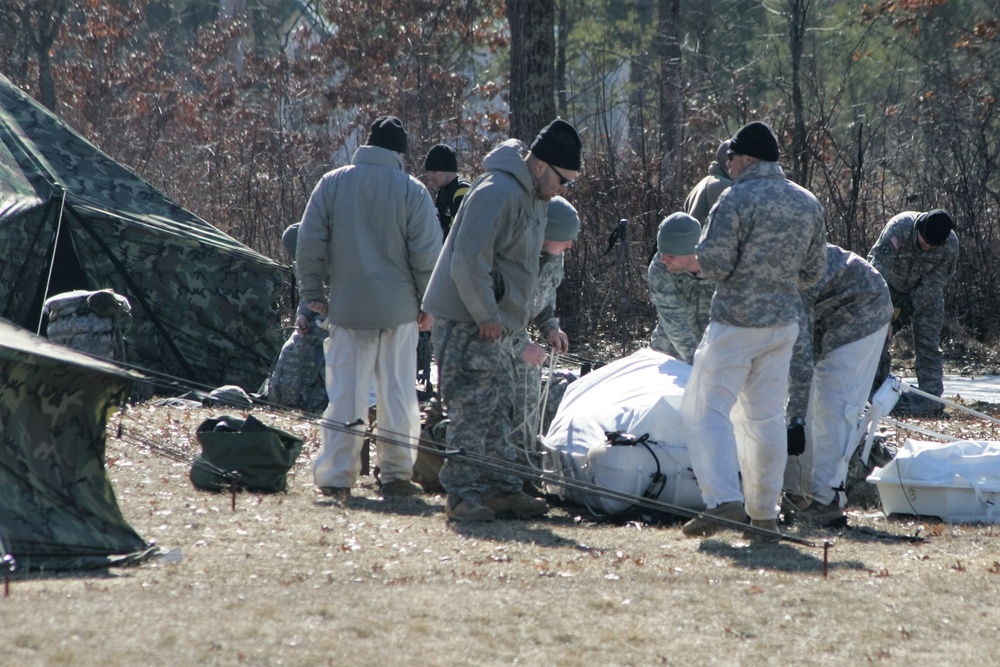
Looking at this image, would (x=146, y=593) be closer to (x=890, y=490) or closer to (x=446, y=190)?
(x=890, y=490)

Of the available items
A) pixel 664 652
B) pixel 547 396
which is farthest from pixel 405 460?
pixel 664 652

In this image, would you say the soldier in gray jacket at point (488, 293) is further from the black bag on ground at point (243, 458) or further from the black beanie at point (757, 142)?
the black bag on ground at point (243, 458)

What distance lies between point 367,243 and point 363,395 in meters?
0.82

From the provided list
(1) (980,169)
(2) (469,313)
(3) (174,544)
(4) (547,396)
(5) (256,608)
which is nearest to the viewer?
(5) (256,608)

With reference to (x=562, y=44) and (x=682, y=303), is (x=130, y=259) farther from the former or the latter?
(x=562, y=44)

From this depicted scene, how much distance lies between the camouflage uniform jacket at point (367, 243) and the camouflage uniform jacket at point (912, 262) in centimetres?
382

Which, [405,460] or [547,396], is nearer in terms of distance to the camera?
[405,460]

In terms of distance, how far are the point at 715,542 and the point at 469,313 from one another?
1545 mm

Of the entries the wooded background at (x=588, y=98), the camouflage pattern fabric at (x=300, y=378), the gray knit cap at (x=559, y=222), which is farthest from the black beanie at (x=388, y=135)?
the wooded background at (x=588, y=98)

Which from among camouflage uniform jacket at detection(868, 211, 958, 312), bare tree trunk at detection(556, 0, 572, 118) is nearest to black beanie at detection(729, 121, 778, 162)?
camouflage uniform jacket at detection(868, 211, 958, 312)

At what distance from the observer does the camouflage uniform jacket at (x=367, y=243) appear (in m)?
6.95

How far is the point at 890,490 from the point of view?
664cm

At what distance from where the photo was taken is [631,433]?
661 cm

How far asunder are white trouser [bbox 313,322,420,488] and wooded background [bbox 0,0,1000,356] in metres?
6.53
